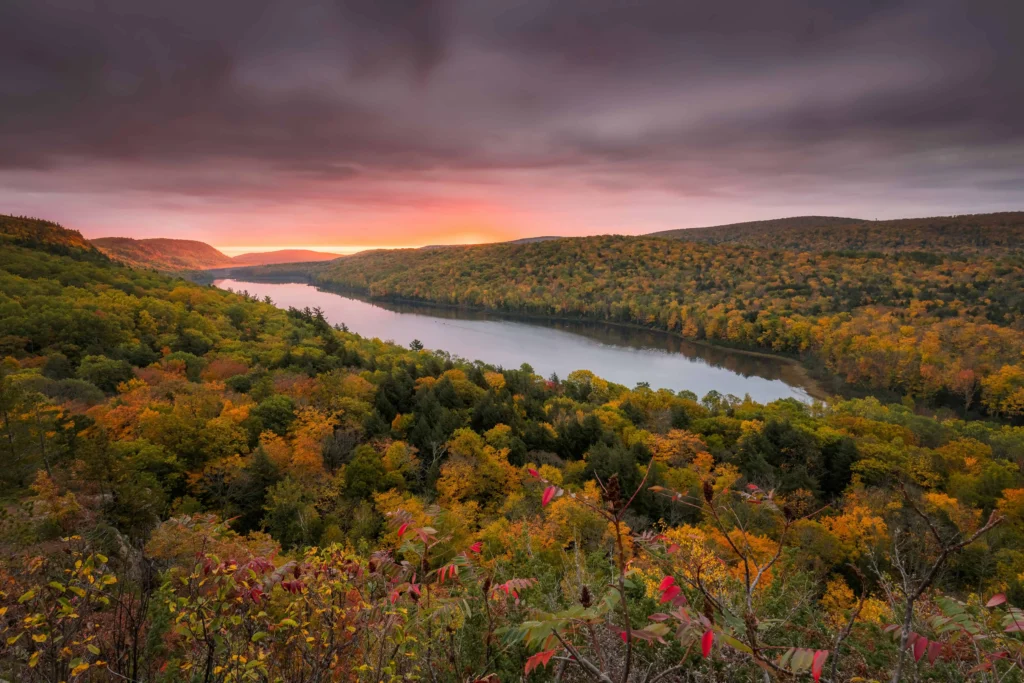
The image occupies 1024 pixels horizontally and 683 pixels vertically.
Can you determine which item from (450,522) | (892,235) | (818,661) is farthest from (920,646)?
(892,235)

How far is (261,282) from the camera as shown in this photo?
192375 mm

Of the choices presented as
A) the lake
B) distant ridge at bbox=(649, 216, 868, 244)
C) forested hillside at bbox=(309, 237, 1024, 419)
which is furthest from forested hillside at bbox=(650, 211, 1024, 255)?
the lake

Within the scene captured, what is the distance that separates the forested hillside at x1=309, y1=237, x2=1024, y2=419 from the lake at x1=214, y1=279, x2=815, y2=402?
518 cm

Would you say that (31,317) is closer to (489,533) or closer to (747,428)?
(489,533)

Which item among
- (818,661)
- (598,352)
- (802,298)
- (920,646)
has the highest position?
(818,661)

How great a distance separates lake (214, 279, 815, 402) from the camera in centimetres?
5347

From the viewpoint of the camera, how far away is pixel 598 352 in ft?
218

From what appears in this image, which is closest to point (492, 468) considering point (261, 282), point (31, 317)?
point (31, 317)

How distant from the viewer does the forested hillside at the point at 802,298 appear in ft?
159

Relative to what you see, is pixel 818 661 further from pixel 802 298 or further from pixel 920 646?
pixel 802 298

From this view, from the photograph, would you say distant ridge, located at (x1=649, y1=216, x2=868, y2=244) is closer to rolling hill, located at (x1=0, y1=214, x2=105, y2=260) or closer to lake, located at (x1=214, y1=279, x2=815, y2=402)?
lake, located at (x1=214, y1=279, x2=815, y2=402)

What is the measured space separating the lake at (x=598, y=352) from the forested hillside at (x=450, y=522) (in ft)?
44.5

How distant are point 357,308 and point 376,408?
91525 mm

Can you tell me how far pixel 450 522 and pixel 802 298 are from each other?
276 feet
